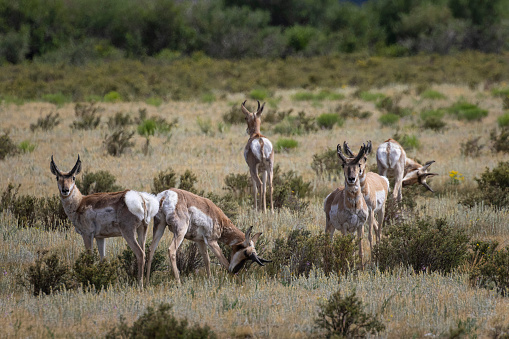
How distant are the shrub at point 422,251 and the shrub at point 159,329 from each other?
345cm

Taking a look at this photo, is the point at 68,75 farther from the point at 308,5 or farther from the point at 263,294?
the point at 308,5

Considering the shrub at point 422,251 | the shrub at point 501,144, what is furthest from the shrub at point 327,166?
the shrub at point 422,251

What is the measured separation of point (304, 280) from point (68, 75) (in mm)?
32304

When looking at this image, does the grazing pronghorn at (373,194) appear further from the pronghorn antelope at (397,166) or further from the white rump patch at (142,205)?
the white rump patch at (142,205)

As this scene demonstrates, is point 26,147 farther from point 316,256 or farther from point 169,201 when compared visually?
point 316,256

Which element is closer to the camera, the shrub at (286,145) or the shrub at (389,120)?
the shrub at (286,145)

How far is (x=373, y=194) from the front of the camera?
880cm

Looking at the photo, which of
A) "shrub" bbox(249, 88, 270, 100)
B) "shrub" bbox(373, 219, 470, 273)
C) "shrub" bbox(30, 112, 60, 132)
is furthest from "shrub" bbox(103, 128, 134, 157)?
"shrub" bbox(249, 88, 270, 100)

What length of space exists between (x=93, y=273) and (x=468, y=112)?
17.8 meters

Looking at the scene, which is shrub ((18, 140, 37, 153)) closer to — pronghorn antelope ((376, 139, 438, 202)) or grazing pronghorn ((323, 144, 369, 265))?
pronghorn antelope ((376, 139, 438, 202))

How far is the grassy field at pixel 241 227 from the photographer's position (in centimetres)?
592

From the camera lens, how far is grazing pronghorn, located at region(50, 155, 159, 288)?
24.0 feet

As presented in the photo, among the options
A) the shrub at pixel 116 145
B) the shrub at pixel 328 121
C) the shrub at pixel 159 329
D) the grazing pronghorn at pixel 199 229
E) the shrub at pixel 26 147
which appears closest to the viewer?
the shrub at pixel 159 329

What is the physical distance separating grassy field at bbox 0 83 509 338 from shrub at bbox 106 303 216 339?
0.36m
